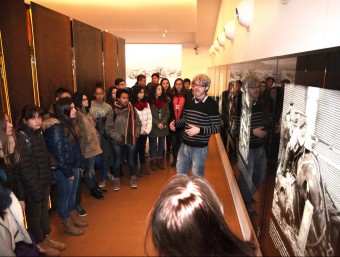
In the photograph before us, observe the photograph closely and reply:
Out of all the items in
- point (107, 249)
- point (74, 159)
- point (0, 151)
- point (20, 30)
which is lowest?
point (107, 249)

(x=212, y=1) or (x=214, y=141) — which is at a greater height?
(x=212, y=1)

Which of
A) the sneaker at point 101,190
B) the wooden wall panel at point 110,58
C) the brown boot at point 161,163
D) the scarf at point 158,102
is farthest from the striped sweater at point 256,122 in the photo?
the wooden wall panel at point 110,58

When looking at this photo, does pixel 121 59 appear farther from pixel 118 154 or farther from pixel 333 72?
pixel 333 72

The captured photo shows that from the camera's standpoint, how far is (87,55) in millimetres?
4871

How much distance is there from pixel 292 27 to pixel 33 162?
248cm

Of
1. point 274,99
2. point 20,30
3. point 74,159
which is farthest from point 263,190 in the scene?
point 20,30

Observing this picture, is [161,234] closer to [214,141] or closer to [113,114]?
[113,114]

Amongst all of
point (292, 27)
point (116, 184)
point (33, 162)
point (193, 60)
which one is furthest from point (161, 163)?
point (193, 60)

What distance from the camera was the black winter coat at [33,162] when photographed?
98.8 inches

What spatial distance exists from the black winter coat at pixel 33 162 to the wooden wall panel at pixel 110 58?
137 inches

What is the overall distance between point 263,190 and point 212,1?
18.1 feet

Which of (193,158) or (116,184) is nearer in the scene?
(193,158)

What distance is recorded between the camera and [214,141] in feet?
25.6

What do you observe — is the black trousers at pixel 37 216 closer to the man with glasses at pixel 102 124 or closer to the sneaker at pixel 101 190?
the sneaker at pixel 101 190
